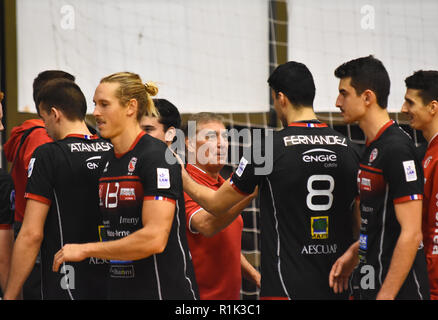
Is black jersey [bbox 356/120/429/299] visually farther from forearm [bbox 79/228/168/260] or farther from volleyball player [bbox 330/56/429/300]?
forearm [bbox 79/228/168/260]

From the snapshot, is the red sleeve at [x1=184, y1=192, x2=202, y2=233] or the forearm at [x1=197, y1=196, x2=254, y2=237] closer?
the forearm at [x1=197, y1=196, x2=254, y2=237]

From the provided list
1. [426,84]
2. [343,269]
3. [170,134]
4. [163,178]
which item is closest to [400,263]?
[343,269]

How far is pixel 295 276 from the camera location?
3.30m

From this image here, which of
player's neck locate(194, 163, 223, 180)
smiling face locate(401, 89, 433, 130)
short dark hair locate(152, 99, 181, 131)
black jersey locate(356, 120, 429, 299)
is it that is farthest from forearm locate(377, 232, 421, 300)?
short dark hair locate(152, 99, 181, 131)

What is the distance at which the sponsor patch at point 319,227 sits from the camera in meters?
3.30

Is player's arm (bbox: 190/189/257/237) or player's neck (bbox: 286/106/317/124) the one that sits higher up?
player's neck (bbox: 286/106/317/124)

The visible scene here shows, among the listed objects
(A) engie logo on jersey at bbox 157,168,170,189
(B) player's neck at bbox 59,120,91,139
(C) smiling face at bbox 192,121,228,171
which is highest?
(B) player's neck at bbox 59,120,91,139

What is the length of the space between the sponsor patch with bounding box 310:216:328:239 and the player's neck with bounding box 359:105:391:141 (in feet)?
1.56

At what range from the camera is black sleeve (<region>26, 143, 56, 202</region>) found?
345 cm

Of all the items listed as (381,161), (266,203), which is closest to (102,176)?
(266,203)

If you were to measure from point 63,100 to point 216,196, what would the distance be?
103 centimetres

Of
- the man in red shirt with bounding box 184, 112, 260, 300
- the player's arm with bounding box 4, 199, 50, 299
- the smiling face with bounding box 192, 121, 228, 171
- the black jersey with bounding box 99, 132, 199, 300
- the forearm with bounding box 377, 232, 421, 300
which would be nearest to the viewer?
the forearm with bounding box 377, 232, 421, 300

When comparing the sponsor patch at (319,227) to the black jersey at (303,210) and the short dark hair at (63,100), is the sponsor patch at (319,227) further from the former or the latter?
the short dark hair at (63,100)

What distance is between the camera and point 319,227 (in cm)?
331
